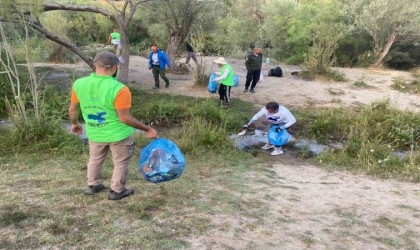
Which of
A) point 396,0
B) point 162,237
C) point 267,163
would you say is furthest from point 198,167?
point 396,0

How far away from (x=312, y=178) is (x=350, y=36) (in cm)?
1674

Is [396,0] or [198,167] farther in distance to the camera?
[396,0]

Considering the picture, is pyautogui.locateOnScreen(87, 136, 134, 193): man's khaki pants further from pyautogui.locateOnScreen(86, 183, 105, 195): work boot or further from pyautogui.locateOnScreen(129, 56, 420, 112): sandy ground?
pyautogui.locateOnScreen(129, 56, 420, 112): sandy ground

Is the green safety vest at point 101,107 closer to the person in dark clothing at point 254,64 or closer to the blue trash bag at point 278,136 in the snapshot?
the blue trash bag at point 278,136

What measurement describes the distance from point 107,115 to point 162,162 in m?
0.64

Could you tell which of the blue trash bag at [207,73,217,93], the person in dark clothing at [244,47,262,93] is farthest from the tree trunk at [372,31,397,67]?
the blue trash bag at [207,73,217,93]

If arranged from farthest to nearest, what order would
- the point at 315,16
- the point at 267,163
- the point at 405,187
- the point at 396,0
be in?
the point at 315,16, the point at 396,0, the point at 267,163, the point at 405,187

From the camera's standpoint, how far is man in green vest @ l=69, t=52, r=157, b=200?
2869 mm

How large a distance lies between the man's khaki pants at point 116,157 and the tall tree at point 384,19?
686 inches

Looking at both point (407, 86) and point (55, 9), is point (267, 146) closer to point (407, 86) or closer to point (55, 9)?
point (55, 9)

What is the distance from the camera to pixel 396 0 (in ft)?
55.9

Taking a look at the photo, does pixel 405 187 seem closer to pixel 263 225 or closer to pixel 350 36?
pixel 263 225

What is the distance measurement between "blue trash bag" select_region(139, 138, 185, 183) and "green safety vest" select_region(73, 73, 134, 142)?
29cm

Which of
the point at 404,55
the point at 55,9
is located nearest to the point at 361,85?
the point at 404,55
